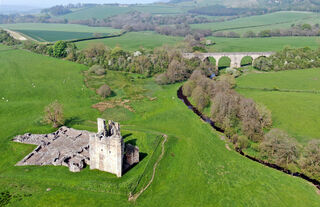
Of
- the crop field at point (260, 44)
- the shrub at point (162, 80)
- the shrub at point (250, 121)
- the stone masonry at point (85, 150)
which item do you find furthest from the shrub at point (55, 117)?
the crop field at point (260, 44)

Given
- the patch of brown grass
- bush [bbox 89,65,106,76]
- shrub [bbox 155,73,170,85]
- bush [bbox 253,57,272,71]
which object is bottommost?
the patch of brown grass

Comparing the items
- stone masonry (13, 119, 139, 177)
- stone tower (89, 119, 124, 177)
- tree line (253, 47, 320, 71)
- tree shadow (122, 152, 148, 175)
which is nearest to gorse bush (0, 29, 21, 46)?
stone masonry (13, 119, 139, 177)

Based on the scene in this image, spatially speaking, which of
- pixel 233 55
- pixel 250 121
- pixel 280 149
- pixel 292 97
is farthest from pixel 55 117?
pixel 233 55

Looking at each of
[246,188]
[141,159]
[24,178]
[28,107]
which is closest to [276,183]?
[246,188]

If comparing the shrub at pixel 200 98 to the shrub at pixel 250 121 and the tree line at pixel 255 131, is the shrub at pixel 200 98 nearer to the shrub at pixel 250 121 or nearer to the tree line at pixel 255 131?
the tree line at pixel 255 131

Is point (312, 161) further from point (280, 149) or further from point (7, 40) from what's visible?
point (7, 40)

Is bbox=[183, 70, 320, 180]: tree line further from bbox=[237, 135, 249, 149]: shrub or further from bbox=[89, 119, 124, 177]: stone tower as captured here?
bbox=[89, 119, 124, 177]: stone tower
